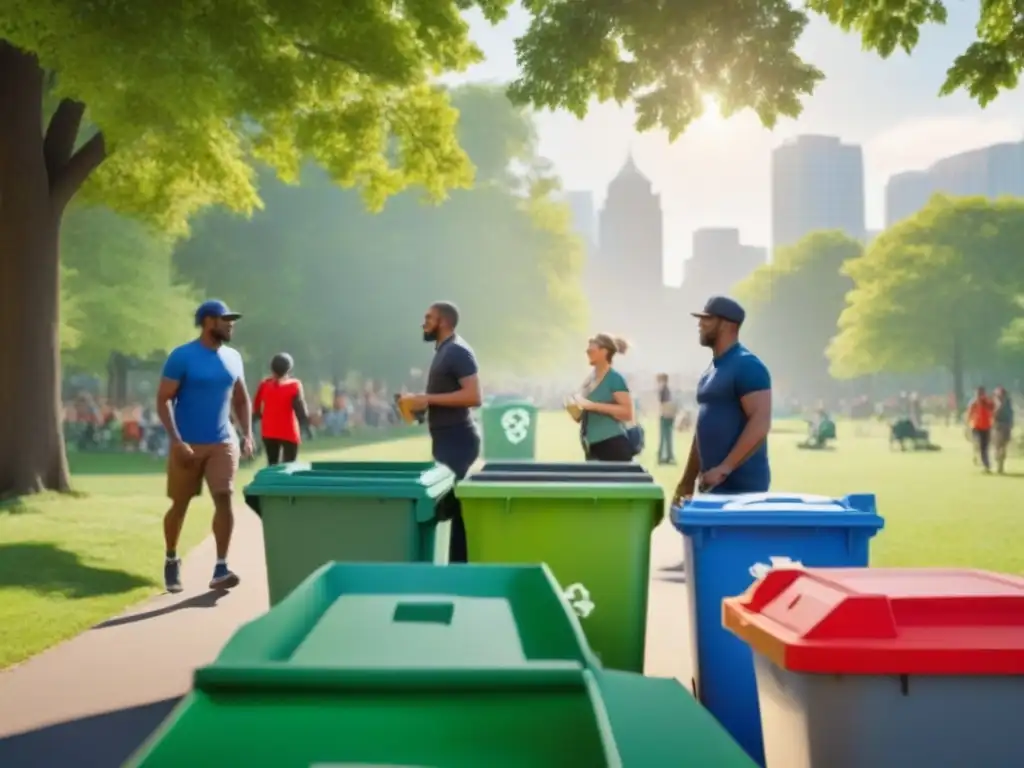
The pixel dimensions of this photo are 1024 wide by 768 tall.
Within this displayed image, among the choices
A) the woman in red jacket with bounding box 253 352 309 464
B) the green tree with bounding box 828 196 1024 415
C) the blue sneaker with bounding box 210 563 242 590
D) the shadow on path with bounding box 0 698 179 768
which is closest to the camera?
the shadow on path with bounding box 0 698 179 768

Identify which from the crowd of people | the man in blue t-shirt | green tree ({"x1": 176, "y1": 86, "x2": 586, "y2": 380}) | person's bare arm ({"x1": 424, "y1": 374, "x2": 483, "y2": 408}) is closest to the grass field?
the man in blue t-shirt

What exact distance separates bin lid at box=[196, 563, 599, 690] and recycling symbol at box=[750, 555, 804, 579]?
0.73m

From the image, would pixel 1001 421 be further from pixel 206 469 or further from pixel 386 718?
pixel 386 718

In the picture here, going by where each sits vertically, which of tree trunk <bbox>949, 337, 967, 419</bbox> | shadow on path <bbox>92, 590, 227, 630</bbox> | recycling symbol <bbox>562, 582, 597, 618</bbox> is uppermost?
tree trunk <bbox>949, 337, 967, 419</bbox>

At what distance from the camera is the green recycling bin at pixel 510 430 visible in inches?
838

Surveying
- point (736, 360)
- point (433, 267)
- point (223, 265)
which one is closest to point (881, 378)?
point (433, 267)

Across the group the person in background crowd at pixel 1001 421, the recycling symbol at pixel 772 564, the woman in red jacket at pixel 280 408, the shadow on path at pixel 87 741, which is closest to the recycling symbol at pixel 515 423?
the woman in red jacket at pixel 280 408

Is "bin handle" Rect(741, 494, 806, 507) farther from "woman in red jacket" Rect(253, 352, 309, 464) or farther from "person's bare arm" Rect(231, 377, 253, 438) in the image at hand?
"woman in red jacket" Rect(253, 352, 309, 464)

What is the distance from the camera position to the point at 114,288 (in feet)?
103

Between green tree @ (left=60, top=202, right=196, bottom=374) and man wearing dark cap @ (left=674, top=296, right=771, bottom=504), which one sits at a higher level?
green tree @ (left=60, top=202, right=196, bottom=374)

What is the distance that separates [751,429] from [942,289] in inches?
2046

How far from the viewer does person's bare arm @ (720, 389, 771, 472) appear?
534 centimetres

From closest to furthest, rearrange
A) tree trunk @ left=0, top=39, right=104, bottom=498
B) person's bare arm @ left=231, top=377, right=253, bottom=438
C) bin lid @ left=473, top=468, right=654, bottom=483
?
1. bin lid @ left=473, top=468, right=654, bottom=483
2. person's bare arm @ left=231, top=377, right=253, bottom=438
3. tree trunk @ left=0, top=39, right=104, bottom=498

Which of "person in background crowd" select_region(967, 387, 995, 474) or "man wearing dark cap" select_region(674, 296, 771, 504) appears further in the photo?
"person in background crowd" select_region(967, 387, 995, 474)
